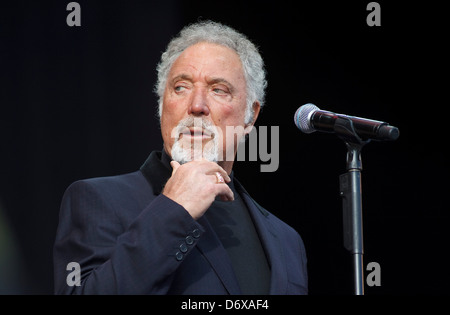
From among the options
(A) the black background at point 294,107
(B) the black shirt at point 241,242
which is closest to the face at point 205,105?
(B) the black shirt at point 241,242

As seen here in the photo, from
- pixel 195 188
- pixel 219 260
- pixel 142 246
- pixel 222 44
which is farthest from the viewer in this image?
pixel 222 44

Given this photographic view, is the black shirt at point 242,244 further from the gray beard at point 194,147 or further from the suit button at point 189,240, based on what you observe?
the suit button at point 189,240

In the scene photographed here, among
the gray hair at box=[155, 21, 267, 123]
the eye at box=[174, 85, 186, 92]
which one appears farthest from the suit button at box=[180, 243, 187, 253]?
the gray hair at box=[155, 21, 267, 123]

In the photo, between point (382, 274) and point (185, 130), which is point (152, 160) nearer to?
point (185, 130)

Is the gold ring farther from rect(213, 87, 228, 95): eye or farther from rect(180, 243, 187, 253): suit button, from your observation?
rect(213, 87, 228, 95): eye

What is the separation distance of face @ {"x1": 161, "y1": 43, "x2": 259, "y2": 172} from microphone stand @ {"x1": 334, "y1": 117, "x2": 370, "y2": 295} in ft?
1.77

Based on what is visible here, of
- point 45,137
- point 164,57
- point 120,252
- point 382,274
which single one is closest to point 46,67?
point 45,137

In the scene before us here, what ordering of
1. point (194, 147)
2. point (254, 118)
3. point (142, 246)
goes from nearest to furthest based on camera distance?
1. point (142, 246)
2. point (194, 147)
3. point (254, 118)

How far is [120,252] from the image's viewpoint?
1.62 meters

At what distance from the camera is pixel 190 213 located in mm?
1690

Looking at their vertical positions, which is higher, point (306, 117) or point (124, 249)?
point (306, 117)

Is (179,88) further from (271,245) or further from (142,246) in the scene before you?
(142,246)

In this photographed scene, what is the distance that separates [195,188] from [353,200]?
1.66 feet

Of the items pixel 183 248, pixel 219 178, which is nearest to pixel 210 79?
pixel 219 178
